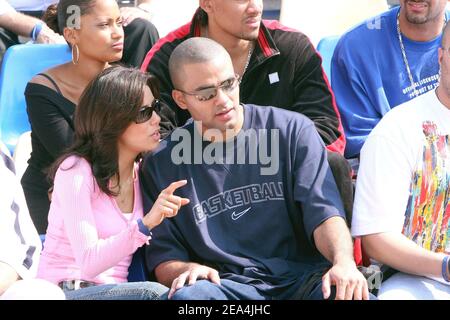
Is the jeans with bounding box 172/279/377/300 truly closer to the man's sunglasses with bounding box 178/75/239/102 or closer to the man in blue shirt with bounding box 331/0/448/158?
the man's sunglasses with bounding box 178/75/239/102


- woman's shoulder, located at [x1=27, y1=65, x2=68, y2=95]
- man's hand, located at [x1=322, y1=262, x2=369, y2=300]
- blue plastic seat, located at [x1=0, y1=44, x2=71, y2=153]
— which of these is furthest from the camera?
blue plastic seat, located at [x1=0, y1=44, x2=71, y2=153]

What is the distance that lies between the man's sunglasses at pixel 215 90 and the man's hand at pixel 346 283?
80 centimetres

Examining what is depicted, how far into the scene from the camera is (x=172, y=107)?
418cm

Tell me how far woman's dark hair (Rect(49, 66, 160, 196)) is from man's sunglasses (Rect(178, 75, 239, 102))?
0.21 m

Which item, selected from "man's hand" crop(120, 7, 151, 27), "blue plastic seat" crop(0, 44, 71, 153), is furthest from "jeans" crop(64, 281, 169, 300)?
"man's hand" crop(120, 7, 151, 27)

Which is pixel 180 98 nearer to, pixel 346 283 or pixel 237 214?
pixel 237 214

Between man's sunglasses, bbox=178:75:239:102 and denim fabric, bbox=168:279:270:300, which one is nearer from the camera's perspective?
denim fabric, bbox=168:279:270:300

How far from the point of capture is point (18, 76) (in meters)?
4.95

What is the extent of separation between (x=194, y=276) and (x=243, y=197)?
0.38 metres

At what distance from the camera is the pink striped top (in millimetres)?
3410

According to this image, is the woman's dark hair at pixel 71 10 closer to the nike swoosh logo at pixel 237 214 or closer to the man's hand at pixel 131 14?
the man's hand at pixel 131 14

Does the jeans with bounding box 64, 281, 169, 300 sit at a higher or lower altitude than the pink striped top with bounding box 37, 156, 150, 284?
lower

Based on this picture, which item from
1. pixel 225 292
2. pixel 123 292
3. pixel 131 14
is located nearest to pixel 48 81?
pixel 131 14
